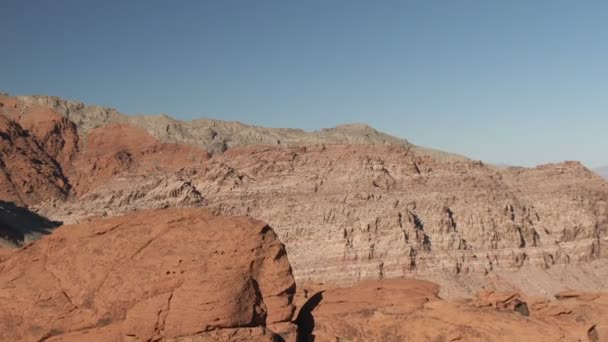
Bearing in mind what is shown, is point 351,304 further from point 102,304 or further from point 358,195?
point 358,195

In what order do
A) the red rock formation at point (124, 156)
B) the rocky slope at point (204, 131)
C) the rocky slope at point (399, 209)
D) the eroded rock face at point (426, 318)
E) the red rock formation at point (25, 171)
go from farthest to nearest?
the rocky slope at point (204, 131)
the red rock formation at point (124, 156)
the red rock formation at point (25, 171)
the rocky slope at point (399, 209)
the eroded rock face at point (426, 318)

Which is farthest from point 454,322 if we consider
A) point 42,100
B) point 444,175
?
point 42,100

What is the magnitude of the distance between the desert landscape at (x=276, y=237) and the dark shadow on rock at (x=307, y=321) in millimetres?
84

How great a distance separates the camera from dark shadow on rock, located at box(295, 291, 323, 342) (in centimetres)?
1625

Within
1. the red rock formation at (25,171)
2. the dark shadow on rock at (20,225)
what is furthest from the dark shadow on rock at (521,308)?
the red rock formation at (25,171)

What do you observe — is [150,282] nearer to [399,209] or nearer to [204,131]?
[399,209]

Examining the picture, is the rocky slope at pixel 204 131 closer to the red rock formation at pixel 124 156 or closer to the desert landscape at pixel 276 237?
the desert landscape at pixel 276 237

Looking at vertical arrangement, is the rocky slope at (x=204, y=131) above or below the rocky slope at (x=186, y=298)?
above

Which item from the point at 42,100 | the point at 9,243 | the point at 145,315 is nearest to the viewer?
the point at 145,315

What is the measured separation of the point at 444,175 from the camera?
6712cm

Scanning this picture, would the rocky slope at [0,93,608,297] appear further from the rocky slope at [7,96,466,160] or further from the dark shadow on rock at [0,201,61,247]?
the rocky slope at [7,96,466,160]

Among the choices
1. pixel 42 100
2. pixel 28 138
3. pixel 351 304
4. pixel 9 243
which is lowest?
pixel 9 243

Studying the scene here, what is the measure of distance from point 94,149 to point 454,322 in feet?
295

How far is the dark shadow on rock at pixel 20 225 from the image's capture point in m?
55.6
